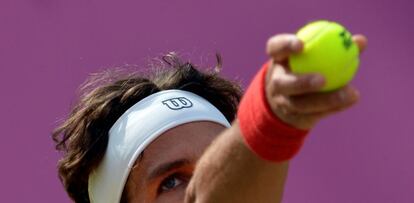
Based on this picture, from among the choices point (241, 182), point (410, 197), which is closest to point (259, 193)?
point (241, 182)

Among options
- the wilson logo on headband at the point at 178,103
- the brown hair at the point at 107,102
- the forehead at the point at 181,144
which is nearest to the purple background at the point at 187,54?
the brown hair at the point at 107,102

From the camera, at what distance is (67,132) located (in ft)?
5.19

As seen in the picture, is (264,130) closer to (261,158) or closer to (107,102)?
(261,158)

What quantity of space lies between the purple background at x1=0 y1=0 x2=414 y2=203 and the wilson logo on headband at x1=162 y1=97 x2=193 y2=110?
62 cm

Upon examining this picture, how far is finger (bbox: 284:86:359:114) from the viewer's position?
0.73 metres

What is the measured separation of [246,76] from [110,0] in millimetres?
474

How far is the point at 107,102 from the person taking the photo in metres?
1.51

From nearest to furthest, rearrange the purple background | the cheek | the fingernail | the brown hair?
the fingernail
the cheek
the brown hair
the purple background

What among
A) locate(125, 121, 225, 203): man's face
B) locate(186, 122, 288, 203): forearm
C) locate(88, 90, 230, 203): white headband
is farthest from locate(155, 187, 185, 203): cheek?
locate(186, 122, 288, 203): forearm

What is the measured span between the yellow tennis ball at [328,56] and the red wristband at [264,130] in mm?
76

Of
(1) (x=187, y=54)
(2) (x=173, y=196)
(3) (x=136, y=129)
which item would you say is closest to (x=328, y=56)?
(2) (x=173, y=196)

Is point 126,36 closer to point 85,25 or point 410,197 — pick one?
point 85,25

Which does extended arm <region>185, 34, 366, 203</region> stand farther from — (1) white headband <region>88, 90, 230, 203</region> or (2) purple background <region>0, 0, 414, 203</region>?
(2) purple background <region>0, 0, 414, 203</region>

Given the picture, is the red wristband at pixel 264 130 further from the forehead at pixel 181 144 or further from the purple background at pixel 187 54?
the purple background at pixel 187 54
